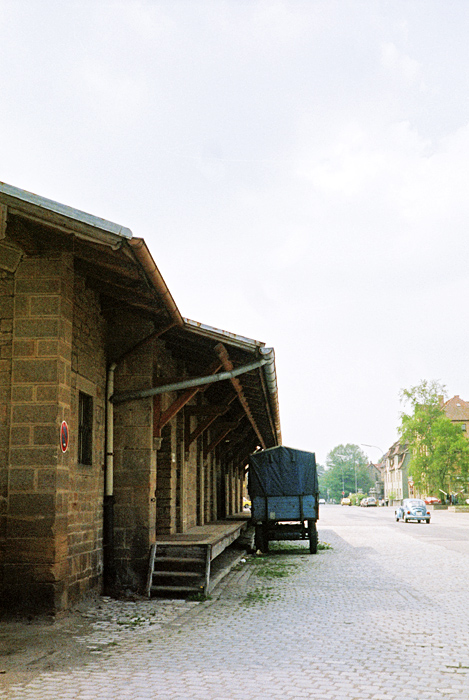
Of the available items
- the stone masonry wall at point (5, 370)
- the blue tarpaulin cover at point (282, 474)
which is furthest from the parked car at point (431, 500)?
the stone masonry wall at point (5, 370)

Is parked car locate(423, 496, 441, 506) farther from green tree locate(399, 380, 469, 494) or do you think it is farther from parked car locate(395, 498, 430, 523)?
parked car locate(395, 498, 430, 523)

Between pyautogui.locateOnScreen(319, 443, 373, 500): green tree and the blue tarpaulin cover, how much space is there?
136843 millimetres

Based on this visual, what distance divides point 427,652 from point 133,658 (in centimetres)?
264

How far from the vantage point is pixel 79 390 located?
9.06 metres

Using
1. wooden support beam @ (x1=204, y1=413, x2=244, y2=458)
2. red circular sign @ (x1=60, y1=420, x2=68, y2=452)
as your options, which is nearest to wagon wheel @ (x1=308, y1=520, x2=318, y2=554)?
wooden support beam @ (x1=204, y1=413, x2=244, y2=458)

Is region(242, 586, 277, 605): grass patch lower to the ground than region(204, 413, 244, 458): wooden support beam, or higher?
lower

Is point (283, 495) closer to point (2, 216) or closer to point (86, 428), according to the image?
point (86, 428)

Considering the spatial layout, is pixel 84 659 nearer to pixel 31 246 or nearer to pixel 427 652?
pixel 427 652

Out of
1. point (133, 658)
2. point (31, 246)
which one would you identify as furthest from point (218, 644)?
point (31, 246)

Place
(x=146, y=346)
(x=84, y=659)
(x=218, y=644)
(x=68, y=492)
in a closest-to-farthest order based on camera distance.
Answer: (x=84, y=659)
(x=218, y=644)
(x=68, y=492)
(x=146, y=346)

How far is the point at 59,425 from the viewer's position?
25.9ft

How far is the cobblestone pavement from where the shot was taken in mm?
5324

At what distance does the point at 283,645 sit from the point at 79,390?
3.96m

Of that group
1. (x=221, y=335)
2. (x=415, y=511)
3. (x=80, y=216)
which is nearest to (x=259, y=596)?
(x=221, y=335)
